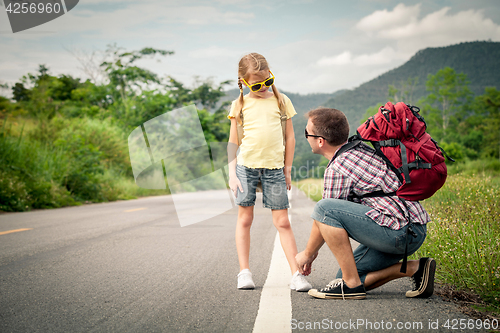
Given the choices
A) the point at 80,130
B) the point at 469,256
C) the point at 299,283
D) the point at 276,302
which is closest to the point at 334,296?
the point at 299,283

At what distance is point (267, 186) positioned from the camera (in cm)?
332

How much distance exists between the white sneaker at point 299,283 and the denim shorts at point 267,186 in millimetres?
591

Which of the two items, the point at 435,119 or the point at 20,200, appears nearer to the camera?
the point at 20,200

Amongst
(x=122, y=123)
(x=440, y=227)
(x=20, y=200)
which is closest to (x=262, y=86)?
(x=440, y=227)

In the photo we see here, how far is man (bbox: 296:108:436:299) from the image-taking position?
2639 mm

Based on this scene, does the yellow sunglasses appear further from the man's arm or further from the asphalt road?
the asphalt road

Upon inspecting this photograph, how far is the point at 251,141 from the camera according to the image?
330 cm

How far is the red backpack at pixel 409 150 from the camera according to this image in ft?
7.97

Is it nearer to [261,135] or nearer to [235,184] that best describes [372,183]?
[261,135]

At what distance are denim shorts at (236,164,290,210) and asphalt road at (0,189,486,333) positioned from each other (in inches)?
26.1

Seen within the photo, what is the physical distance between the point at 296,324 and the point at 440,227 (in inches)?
85.0

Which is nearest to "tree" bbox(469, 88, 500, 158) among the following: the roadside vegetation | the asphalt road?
the roadside vegetation

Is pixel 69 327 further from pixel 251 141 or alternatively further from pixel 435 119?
pixel 435 119

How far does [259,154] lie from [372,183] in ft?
3.28
